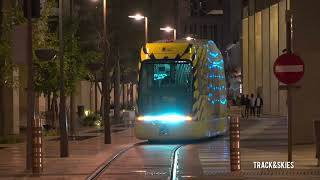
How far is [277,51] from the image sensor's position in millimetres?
57156

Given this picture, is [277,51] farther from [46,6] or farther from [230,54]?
[230,54]

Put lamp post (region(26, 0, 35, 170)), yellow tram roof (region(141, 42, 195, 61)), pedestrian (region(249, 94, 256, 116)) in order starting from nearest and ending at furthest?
lamp post (region(26, 0, 35, 170))
yellow tram roof (region(141, 42, 195, 61))
pedestrian (region(249, 94, 256, 116))

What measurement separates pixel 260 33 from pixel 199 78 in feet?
115

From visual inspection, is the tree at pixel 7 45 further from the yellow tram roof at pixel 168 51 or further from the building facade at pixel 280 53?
the building facade at pixel 280 53

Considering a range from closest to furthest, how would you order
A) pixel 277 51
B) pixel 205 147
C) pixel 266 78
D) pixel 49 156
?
pixel 49 156, pixel 205 147, pixel 277 51, pixel 266 78

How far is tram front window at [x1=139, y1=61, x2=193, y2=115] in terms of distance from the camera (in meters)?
29.8

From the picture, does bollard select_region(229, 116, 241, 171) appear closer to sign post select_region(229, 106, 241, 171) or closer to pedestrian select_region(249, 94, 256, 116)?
sign post select_region(229, 106, 241, 171)

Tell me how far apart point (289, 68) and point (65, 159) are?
8.19 metres

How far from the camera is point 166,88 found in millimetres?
29828

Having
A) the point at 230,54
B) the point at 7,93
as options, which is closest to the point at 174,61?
the point at 7,93

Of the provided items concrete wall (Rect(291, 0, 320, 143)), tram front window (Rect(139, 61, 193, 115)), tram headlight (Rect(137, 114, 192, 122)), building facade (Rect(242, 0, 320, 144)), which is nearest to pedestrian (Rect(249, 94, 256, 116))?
building facade (Rect(242, 0, 320, 144))

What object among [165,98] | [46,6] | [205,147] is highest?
[46,6]

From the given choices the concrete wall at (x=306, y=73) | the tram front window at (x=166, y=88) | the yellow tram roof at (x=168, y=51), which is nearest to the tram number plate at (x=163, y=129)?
the tram front window at (x=166, y=88)

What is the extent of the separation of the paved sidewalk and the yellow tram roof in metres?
3.86
